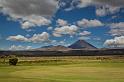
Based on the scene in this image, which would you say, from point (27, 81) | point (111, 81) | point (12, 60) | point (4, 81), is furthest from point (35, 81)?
point (12, 60)

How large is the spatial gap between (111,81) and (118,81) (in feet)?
3.35

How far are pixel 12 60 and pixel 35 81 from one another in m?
74.6

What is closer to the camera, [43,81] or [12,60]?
[43,81]

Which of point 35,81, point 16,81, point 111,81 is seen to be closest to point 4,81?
point 16,81

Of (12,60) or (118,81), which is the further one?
(12,60)

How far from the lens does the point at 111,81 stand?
134 feet

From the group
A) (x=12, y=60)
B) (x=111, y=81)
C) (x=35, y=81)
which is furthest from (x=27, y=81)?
(x=12, y=60)

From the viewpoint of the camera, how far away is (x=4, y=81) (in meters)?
40.1

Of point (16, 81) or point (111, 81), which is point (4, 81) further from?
point (111, 81)

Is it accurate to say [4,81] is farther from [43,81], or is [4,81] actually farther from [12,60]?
[12,60]

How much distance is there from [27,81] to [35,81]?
118cm

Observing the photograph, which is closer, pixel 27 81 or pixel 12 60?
pixel 27 81

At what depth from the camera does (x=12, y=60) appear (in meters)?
113

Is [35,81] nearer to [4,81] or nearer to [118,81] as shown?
[4,81]
